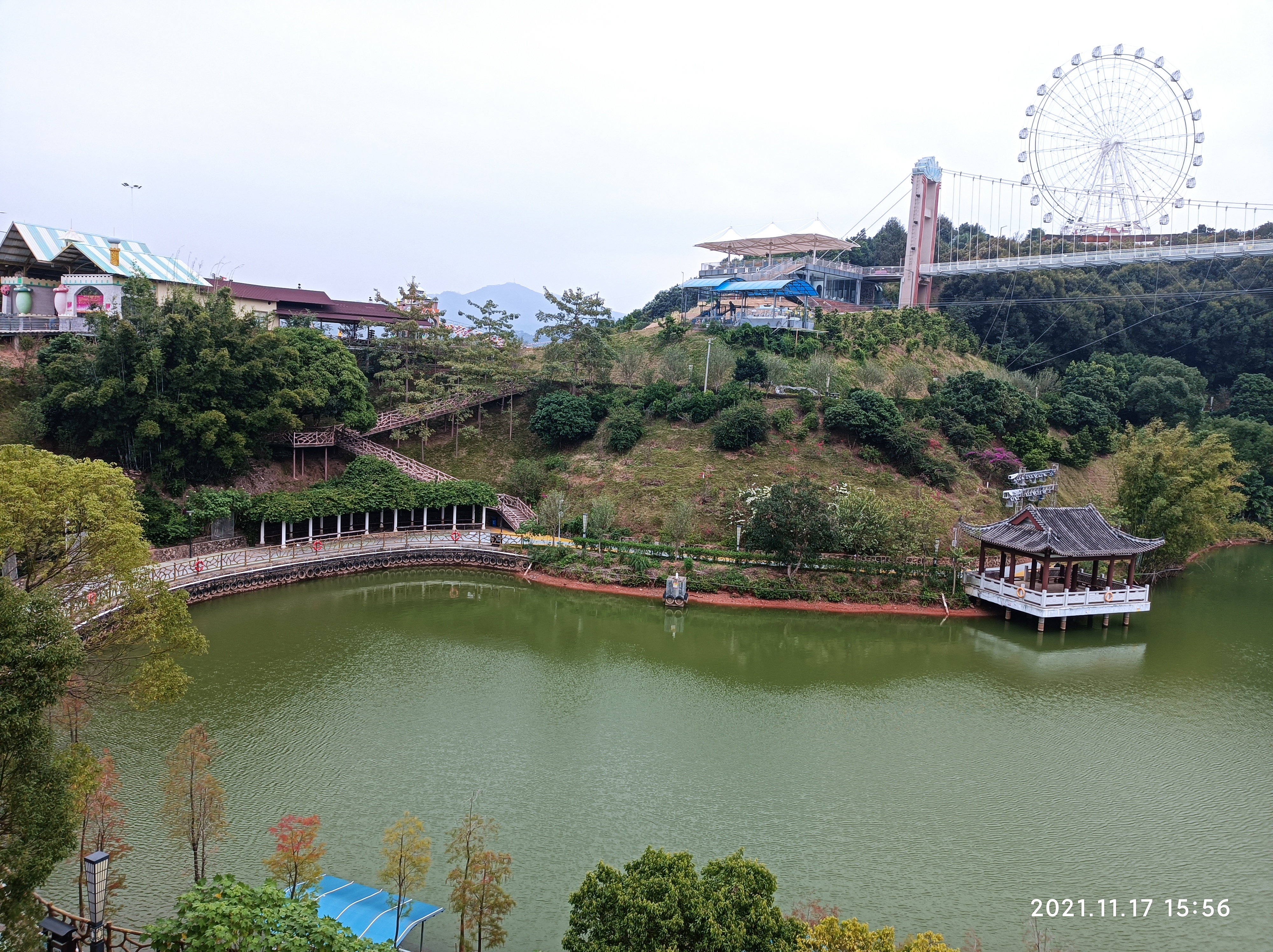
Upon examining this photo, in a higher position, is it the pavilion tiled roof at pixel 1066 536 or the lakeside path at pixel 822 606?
the pavilion tiled roof at pixel 1066 536

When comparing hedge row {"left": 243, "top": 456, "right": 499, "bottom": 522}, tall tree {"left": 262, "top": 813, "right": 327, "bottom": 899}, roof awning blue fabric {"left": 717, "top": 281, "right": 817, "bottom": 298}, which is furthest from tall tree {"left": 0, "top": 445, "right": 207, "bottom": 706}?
roof awning blue fabric {"left": 717, "top": 281, "right": 817, "bottom": 298}

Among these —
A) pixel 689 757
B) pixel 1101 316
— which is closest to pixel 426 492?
pixel 689 757

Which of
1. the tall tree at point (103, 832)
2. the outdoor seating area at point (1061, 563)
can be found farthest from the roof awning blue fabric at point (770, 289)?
the tall tree at point (103, 832)

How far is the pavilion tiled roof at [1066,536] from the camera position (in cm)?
2508

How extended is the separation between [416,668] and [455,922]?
Answer: 9.40 m

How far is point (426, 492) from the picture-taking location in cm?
3186

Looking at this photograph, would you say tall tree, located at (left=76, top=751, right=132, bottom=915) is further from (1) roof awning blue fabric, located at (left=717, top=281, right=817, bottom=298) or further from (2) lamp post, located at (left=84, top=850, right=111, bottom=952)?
(1) roof awning blue fabric, located at (left=717, top=281, right=817, bottom=298)

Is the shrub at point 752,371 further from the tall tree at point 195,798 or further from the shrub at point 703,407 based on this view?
the tall tree at point 195,798

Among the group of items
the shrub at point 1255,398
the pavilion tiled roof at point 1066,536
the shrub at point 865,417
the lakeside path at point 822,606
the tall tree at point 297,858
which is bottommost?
the lakeside path at point 822,606

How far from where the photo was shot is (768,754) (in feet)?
54.8

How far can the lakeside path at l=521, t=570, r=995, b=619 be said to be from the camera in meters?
27.0

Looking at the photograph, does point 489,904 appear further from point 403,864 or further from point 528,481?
point 528,481

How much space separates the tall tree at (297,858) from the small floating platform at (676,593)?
15.5 metres
